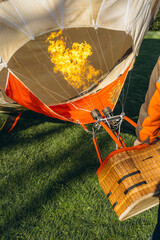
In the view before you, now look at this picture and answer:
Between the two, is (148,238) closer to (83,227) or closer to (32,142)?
(83,227)

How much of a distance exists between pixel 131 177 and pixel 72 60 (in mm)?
1411

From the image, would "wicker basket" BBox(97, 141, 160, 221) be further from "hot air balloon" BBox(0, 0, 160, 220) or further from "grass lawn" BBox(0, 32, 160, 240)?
"grass lawn" BBox(0, 32, 160, 240)

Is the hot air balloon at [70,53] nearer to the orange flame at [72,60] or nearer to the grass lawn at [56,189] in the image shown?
the orange flame at [72,60]

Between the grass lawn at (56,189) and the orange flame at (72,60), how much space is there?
104cm

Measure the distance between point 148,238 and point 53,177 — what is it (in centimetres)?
123

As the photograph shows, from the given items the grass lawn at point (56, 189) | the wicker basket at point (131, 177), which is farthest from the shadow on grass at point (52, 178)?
the wicker basket at point (131, 177)

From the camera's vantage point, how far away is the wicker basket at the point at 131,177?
150cm

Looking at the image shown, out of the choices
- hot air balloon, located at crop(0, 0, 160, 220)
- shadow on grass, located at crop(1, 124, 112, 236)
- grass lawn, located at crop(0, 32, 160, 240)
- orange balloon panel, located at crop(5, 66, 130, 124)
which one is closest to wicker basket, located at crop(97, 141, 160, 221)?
hot air balloon, located at crop(0, 0, 160, 220)

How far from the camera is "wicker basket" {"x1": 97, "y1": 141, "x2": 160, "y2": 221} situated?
1495 mm

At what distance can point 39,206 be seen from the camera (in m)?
2.33

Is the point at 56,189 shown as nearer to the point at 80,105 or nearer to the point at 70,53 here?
the point at 80,105

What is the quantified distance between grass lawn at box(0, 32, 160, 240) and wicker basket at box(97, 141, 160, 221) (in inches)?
26.1

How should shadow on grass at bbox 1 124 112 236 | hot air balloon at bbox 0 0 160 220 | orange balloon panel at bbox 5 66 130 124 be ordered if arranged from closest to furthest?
hot air balloon at bbox 0 0 160 220, shadow on grass at bbox 1 124 112 236, orange balloon panel at bbox 5 66 130 124

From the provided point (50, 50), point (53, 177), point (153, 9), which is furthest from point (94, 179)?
point (153, 9)
